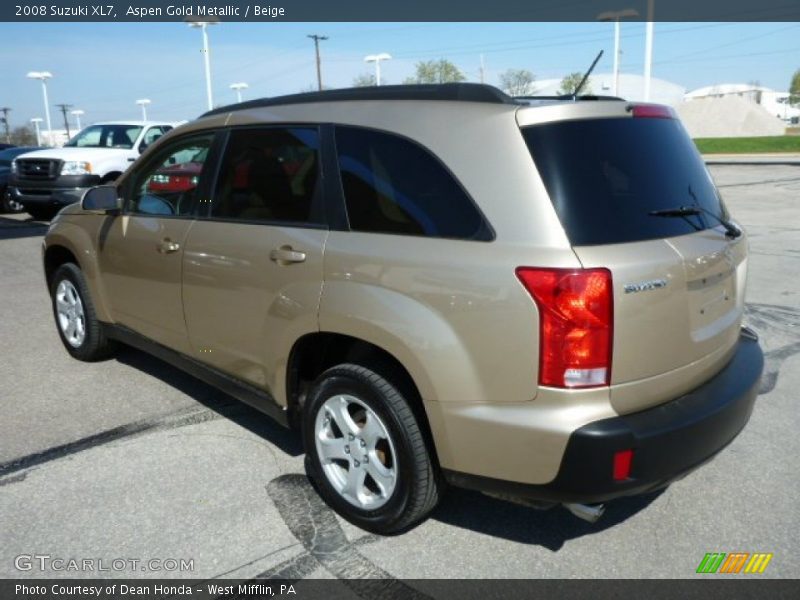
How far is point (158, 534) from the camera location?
2.93 m

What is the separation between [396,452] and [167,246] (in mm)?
1929

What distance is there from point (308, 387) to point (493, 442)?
1094 millimetres

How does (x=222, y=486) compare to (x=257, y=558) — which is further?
(x=222, y=486)

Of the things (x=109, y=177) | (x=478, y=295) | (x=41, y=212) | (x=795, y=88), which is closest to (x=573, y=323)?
(x=478, y=295)

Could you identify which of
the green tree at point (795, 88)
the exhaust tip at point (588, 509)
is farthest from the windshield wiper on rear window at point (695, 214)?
the green tree at point (795, 88)

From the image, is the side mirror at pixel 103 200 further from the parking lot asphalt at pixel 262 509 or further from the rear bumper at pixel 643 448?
the rear bumper at pixel 643 448

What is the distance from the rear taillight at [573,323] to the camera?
2248mm

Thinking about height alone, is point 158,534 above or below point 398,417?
below

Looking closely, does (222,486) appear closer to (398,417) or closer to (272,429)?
(272,429)

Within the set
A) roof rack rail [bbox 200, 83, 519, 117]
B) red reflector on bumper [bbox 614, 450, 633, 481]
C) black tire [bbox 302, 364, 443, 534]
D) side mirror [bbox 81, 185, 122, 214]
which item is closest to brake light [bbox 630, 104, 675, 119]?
roof rack rail [bbox 200, 83, 519, 117]

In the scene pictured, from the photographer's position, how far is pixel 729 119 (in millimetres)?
74125

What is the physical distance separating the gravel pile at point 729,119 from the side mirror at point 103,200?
7683 cm

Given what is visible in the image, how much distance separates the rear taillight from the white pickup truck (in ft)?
38.1

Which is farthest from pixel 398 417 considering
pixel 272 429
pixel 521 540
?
pixel 272 429
